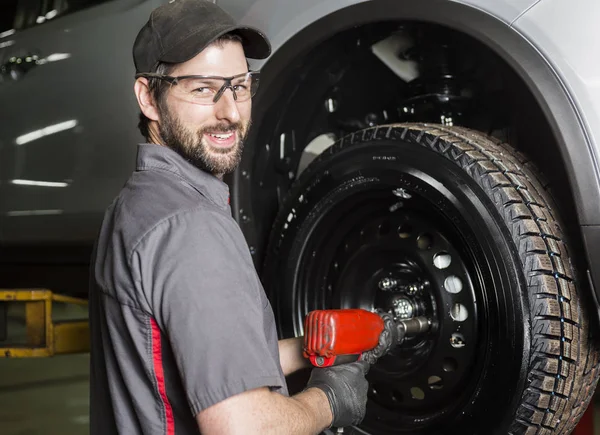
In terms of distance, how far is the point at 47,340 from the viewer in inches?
88.7

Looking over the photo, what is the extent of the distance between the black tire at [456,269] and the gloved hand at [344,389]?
9.7 inches

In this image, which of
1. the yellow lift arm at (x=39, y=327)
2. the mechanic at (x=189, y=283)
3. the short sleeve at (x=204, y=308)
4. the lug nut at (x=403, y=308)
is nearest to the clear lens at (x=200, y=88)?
the mechanic at (x=189, y=283)

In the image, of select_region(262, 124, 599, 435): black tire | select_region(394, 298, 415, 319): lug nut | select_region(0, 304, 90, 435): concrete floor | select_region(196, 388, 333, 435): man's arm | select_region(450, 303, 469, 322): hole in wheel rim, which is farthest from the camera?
select_region(0, 304, 90, 435): concrete floor

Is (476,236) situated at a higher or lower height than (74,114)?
lower

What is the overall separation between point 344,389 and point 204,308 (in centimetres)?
48

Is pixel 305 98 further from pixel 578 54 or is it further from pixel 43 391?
pixel 43 391

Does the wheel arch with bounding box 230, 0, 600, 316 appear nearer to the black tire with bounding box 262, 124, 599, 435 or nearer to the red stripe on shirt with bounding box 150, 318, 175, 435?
the black tire with bounding box 262, 124, 599, 435

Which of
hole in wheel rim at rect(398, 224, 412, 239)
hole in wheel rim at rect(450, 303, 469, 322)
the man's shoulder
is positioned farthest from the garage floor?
the man's shoulder

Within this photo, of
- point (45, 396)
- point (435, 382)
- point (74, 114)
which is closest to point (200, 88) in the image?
point (435, 382)

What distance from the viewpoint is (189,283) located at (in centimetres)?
110

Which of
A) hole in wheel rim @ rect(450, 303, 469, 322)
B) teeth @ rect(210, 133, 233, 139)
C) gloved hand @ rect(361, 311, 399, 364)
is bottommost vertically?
gloved hand @ rect(361, 311, 399, 364)

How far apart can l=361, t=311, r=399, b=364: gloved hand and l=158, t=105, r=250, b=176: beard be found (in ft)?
1.83

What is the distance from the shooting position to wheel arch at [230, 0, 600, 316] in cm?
139

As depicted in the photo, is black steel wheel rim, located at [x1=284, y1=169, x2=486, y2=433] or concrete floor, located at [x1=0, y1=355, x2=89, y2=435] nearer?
black steel wheel rim, located at [x1=284, y1=169, x2=486, y2=433]
